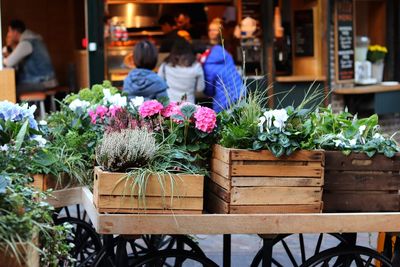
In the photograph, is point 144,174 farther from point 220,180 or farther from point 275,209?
point 275,209

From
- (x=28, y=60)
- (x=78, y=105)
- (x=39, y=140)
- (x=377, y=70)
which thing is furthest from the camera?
(x=377, y=70)

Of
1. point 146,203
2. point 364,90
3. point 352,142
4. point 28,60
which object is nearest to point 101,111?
point 146,203

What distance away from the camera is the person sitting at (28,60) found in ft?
33.5

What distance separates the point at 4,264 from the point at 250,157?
4.40ft

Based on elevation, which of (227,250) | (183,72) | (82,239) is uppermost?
(183,72)

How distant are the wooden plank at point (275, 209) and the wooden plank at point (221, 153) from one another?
0.23m

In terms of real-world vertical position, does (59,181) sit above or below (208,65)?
below

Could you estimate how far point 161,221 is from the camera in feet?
12.1

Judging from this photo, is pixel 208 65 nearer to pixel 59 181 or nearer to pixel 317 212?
pixel 59 181

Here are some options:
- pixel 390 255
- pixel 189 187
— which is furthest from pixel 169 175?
pixel 390 255

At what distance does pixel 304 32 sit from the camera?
1083 centimetres

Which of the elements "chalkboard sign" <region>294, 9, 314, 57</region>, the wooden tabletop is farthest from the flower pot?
"chalkboard sign" <region>294, 9, 314, 57</region>

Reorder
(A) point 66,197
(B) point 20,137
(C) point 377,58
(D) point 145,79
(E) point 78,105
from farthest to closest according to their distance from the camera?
(C) point 377,58, (D) point 145,79, (E) point 78,105, (A) point 66,197, (B) point 20,137

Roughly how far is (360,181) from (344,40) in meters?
7.04
